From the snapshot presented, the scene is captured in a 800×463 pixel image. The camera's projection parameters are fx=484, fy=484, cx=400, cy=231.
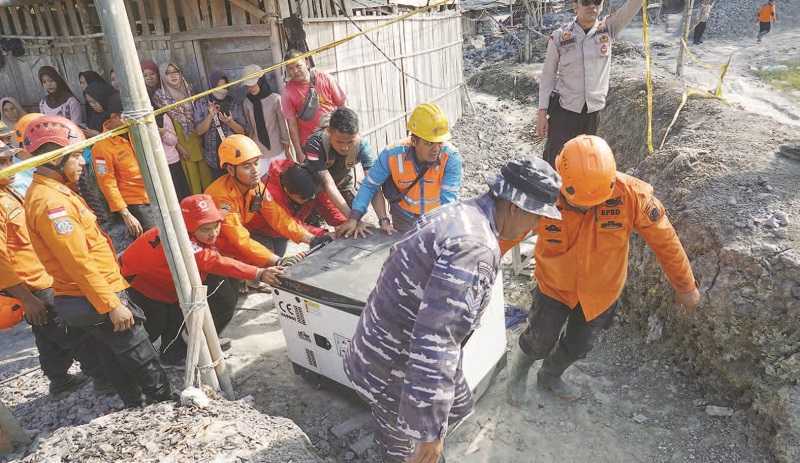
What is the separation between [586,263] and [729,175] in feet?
6.90

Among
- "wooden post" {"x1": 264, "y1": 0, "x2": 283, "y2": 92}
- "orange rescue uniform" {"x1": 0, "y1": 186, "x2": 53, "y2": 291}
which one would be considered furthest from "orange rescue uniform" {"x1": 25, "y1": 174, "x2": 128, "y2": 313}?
"wooden post" {"x1": 264, "y1": 0, "x2": 283, "y2": 92}

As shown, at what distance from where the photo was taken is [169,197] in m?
2.50

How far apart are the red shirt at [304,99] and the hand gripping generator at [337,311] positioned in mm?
2346

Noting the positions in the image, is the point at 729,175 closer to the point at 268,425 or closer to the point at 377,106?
the point at 268,425

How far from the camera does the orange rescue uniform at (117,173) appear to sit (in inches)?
170

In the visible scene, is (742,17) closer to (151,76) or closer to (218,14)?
(218,14)

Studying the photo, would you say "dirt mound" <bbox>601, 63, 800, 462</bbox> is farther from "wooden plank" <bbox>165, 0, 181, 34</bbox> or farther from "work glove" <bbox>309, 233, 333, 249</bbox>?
"wooden plank" <bbox>165, 0, 181, 34</bbox>

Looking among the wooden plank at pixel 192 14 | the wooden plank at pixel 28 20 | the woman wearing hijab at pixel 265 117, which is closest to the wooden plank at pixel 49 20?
the wooden plank at pixel 28 20

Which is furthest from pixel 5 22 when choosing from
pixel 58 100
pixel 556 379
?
pixel 556 379

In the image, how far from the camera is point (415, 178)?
3.63 m

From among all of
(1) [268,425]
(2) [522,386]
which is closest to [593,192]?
(2) [522,386]

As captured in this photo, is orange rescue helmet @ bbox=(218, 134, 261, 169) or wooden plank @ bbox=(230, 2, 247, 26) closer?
orange rescue helmet @ bbox=(218, 134, 261, 169)

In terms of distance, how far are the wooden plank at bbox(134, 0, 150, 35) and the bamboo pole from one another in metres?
4.27

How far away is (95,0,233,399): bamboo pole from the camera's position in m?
2.24
